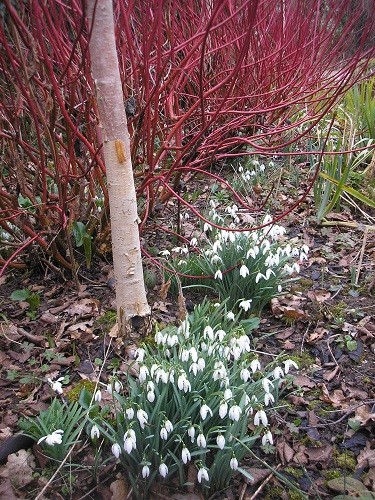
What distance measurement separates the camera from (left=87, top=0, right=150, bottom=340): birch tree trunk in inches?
63.7

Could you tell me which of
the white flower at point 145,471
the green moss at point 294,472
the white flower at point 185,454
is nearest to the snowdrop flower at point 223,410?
the white flower at point 185,454

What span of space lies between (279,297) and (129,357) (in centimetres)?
92

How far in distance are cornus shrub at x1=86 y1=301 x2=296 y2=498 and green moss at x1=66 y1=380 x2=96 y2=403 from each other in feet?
0.62

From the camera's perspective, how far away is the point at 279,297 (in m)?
2.47

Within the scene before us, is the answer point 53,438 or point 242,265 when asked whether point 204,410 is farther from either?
point 242,265

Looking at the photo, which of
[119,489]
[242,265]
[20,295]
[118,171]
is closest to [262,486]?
[119,489]

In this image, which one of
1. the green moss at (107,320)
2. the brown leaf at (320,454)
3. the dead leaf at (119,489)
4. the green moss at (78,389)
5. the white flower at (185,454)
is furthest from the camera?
the green moss at (107,320)

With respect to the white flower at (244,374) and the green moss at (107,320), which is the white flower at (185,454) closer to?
the white flower at (244,374)

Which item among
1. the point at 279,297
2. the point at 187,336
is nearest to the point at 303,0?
the point at 279,297

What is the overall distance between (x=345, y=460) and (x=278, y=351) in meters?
0.68

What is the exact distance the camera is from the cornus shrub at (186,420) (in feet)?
4.58

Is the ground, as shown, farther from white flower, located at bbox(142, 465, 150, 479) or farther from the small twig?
white flower, located at bbox(142, 465, 150, 479)

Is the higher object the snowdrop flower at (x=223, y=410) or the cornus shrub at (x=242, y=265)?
the cornus shrub at (x=242, y=265)

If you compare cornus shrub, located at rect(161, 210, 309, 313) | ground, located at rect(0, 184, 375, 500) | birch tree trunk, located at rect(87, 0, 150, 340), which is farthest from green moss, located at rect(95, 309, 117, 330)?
cornus shrub, located at rect(161, 210, 309, 313)
